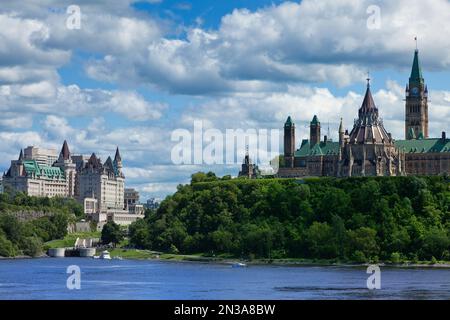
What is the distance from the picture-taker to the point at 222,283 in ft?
308

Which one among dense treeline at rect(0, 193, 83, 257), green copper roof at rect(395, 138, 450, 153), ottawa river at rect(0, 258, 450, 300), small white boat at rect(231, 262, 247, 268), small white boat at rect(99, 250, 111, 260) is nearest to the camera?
ottawa river at rect(0, 258, 450, 300)

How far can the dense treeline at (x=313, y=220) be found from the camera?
435 feet

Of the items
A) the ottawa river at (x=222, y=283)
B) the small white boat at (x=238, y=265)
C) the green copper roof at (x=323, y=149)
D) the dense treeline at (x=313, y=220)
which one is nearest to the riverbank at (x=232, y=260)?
the dense treeline at (x=313, y=220)

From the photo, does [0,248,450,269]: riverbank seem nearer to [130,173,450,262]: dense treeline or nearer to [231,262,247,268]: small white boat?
[130,173,450,262]: dense treeline

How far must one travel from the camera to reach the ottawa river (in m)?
79.6

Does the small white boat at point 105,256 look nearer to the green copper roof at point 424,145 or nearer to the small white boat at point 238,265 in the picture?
the small white boat at point 238,265

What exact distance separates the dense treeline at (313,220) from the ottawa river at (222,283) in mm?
10302

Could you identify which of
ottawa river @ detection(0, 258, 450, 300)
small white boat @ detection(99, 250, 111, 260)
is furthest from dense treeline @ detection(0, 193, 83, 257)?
ottawa river @ detection(0, 258, 450, 300)

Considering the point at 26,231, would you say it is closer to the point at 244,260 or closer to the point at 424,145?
the point at 244,260

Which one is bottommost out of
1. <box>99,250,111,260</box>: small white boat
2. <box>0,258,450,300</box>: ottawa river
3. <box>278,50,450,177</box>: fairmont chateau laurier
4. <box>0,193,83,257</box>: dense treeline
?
<box>99,250,111,260</box>: small white boat

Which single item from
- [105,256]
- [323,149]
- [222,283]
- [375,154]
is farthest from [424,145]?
[222,283]

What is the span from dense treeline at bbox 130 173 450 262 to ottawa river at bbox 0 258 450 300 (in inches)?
406
